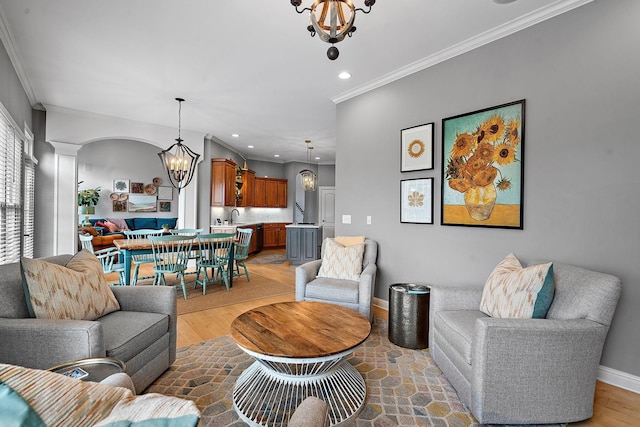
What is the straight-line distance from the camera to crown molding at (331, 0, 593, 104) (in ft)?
7.71

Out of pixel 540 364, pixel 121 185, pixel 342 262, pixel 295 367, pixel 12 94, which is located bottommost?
pixel 295 367

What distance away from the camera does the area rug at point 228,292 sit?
12.8 ft

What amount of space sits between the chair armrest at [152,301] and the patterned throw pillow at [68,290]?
0.23 feet

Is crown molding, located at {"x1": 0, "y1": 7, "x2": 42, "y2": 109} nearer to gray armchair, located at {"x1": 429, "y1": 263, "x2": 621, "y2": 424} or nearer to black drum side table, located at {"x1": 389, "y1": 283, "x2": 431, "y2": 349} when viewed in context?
black drum side table, located at {"x1": 389, "y1": 283, "x2": 431, "y2": 349}

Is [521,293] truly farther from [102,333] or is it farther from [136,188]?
[136,188]

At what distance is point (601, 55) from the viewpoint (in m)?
2.20

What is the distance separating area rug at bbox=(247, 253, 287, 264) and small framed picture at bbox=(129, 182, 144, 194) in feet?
12.7

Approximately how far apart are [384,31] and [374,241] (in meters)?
2.26

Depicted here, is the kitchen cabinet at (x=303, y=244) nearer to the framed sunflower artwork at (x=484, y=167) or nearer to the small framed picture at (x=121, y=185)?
the framed sunflower artwork at (x=484, y=167)

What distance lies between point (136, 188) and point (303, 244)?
532cm

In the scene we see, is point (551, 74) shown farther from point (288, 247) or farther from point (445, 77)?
point (288, 247)

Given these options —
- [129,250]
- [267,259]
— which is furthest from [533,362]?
[267,259]

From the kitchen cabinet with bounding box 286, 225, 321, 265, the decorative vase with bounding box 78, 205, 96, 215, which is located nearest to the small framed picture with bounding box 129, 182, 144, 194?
the decorative vase with bounding box 78, 205, 96, 215

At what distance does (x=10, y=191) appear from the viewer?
336 cm
